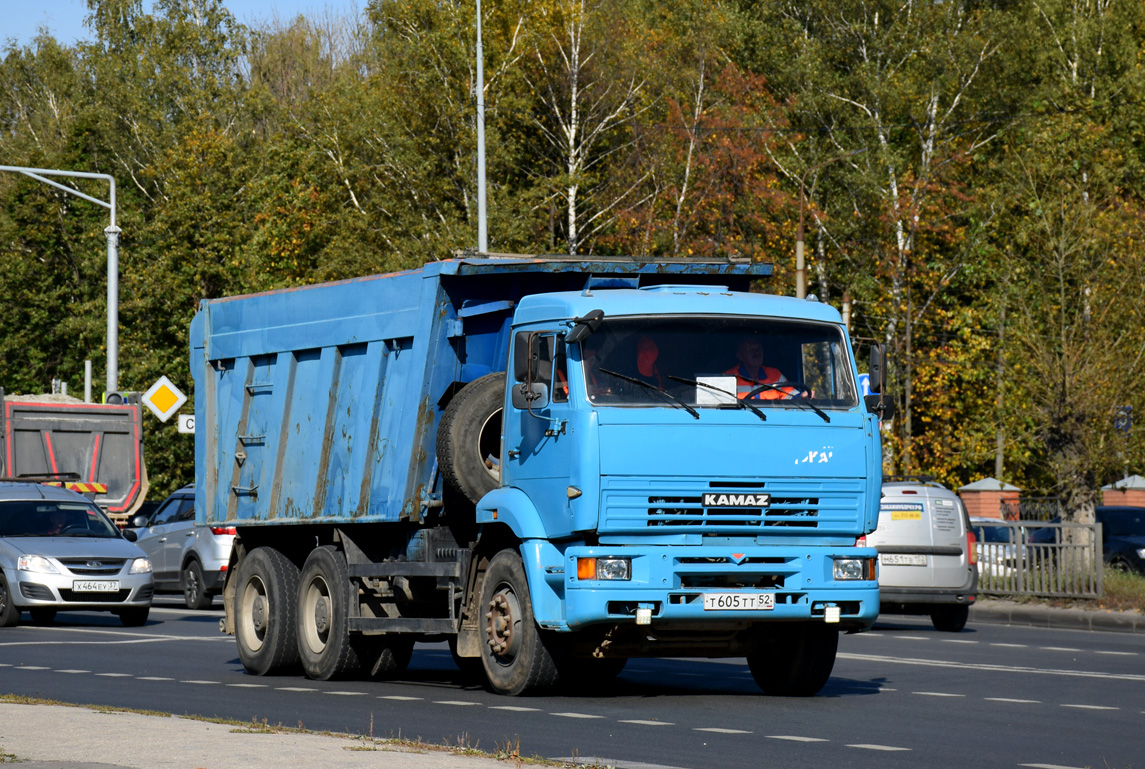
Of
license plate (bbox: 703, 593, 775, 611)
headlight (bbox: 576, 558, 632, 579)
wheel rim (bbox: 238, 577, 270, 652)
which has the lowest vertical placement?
wheel rim (bbox: 238, 577, 270, 652)

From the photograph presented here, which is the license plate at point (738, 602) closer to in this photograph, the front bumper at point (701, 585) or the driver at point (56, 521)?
the front bumper at point (701, 585)

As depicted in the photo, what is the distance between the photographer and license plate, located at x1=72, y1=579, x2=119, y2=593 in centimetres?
2203

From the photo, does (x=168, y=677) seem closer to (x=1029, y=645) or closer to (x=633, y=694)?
(x=633, y=694)

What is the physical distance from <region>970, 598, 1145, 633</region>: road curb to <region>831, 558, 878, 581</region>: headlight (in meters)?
12.2

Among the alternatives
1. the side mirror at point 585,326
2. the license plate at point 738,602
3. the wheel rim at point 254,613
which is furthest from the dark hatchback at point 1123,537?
the side mirror at point 585,326

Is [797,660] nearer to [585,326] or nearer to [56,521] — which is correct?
[585,326]

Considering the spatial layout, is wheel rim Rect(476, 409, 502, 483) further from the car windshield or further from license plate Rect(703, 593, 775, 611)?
the car windshield

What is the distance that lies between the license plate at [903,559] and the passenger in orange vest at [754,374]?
9894mm

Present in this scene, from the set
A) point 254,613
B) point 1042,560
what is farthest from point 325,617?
point 1042,560

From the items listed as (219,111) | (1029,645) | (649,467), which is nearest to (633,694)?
(649,467)

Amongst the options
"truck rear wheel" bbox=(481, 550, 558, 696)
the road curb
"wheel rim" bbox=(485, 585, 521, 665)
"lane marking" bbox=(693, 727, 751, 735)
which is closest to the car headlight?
"truck rear wheel" bbox=(481, 550, 558, 696)

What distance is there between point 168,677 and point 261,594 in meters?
1.13

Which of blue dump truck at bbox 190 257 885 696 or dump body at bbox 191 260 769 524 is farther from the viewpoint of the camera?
dump body at bbox 191 260 769 524

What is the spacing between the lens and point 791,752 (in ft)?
31.9
